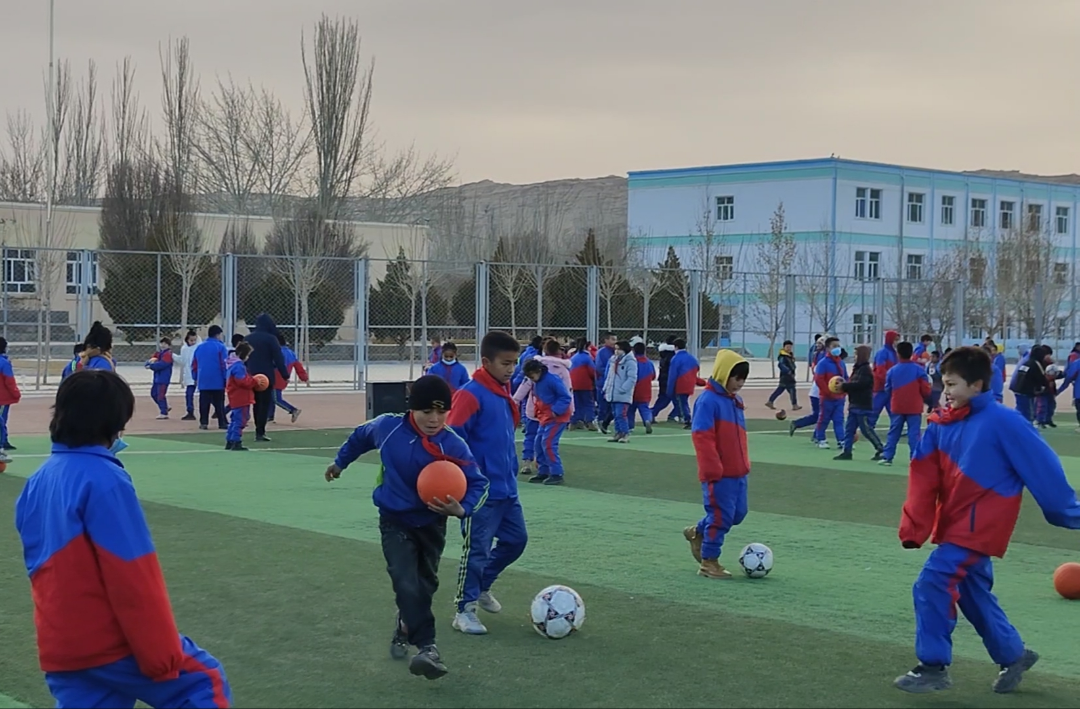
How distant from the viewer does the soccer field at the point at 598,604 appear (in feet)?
22.0

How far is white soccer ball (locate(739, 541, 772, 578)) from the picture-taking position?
9734 mm

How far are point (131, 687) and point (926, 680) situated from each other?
396 cm

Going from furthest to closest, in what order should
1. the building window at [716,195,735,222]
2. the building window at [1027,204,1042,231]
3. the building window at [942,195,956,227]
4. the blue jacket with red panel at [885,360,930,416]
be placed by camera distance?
the building window at [942,195,956,227]
the building window at [716,195,735,222]
the building window at [1027,204,1042,231]
the blue jacket with red panel at [885,360,930,416]

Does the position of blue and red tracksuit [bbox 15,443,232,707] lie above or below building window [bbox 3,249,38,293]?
below

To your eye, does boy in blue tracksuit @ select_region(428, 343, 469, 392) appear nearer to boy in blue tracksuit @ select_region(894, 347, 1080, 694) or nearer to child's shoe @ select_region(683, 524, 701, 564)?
child's shoe @ select_region(683, 524, 701, 564)

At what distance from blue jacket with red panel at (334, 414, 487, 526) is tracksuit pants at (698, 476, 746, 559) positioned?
9.91 ft

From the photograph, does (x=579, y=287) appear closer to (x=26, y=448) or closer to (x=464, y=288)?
(x=464, y=288)

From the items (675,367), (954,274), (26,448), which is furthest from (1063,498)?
(954,274)

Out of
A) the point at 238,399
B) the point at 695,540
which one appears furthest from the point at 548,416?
the point at 695,540

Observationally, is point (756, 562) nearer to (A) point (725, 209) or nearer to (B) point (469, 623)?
(B) point (469, 623)

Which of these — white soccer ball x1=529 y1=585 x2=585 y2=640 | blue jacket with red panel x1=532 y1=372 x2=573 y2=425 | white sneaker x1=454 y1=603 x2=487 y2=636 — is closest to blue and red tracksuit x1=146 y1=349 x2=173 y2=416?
blue jacket with red panel x1=532 y1=372 x2=573 y2=425

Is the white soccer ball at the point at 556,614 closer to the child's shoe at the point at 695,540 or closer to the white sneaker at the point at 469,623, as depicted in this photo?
the white sneaker at the point at 469,623

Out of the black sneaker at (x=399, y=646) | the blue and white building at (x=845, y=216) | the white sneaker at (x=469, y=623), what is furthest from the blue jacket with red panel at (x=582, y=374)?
the blue and white building at (x=845, y=216)

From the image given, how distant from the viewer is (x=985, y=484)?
6.43m
